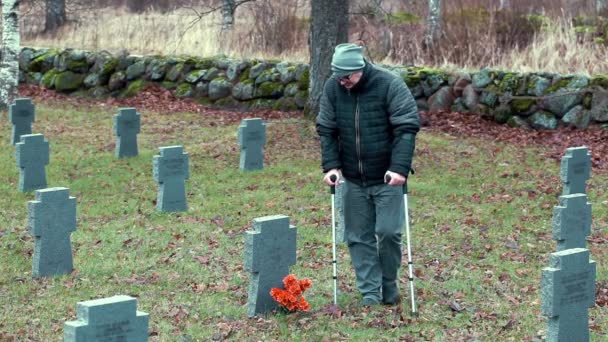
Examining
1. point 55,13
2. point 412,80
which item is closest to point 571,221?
point 412,80

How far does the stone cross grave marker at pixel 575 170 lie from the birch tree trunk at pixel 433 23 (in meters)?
9.64

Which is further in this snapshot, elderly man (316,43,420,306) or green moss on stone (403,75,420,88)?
green moss on stone (403,75,420,88)

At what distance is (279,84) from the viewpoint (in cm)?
2205

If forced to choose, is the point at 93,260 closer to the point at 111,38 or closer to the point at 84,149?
the point at 84,149

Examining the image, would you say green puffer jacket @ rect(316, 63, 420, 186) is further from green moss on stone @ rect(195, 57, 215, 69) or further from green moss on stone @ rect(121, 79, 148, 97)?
green moss on stone @ rect(121, 79, 148, 97)

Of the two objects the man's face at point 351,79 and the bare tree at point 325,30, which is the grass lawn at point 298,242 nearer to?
the bare tree at point 325,30

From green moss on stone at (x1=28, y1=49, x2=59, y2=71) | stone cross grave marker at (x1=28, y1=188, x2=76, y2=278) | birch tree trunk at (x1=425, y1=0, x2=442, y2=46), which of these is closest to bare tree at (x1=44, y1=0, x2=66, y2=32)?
green moss on stone at (x1=28, y1=49, x2=59, y2=71)

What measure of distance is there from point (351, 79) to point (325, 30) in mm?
9576

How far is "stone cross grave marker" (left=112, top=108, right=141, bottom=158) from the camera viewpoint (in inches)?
660

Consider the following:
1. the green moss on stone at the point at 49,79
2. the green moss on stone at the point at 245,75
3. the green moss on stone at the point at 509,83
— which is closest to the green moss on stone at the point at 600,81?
the green moss on stone at the point at 509,83

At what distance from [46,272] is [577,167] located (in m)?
6.00

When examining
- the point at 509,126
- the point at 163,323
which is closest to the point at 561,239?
the point at 163,323

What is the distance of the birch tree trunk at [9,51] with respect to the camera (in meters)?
21.3

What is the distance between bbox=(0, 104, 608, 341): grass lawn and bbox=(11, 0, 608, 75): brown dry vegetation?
3091 mm
